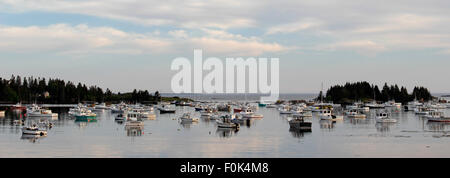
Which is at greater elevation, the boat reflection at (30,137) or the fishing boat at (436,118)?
the fishing boat at (436,118)

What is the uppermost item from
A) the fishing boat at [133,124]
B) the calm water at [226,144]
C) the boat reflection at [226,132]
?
the fishing boat at [133,124]

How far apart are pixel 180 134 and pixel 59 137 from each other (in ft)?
65.5

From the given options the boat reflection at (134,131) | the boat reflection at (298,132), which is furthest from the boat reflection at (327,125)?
the boat reflection at (134,131)

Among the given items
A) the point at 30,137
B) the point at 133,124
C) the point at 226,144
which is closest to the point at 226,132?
the point at 226,144

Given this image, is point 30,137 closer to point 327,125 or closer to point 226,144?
point 226,144

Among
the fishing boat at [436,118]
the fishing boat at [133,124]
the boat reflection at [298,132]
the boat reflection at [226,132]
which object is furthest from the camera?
the fishing boat at [436,118]

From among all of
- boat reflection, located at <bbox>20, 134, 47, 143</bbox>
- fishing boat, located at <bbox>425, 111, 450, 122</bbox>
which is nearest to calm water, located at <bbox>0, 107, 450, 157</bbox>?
boat reflection, located at <bbox>20, 134, 47, 143</bbox>

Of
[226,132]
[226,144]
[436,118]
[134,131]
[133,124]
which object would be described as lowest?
[226,144]

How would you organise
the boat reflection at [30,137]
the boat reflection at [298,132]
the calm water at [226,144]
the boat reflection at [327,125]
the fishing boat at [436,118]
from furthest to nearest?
the fishing boat at [436,118] → the boat reflection at [327,125] → the boat reflection at [298,132] → the boat reflection at [30,137] → the calm water at [226,144]

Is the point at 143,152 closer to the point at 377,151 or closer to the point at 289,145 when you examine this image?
the point at 289,145

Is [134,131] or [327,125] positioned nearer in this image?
[134,131]

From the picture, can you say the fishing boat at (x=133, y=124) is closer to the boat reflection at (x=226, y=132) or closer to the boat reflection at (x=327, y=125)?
the boat reflection at (x=226, y=132)

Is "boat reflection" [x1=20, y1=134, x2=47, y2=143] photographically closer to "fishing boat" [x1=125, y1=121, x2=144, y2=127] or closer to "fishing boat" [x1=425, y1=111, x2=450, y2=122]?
"fishing boat" [x1=125, y1=121, x2=144, y2=127]
